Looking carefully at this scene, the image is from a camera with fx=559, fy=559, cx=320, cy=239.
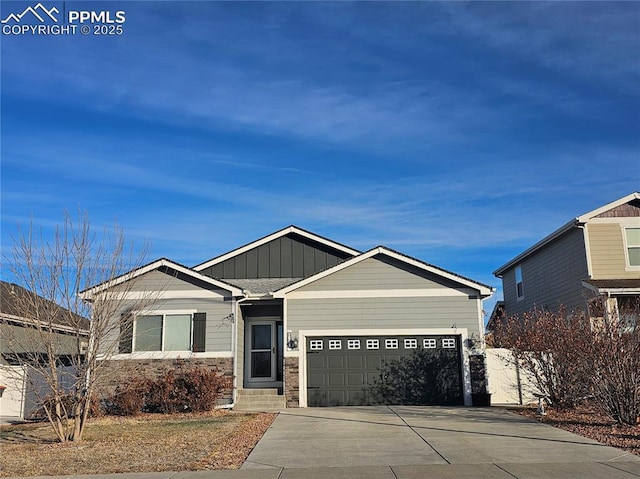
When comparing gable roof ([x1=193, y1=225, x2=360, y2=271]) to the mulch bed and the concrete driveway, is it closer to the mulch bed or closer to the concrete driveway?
the concrete driveway

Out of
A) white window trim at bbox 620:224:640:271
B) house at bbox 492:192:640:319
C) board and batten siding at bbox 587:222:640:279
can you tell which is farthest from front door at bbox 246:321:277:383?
white window trim at bbox 620:224:640:271

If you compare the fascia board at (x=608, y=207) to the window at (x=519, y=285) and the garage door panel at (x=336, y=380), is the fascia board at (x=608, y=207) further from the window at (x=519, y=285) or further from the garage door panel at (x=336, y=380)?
the garage door panel at (x=336, y=380)

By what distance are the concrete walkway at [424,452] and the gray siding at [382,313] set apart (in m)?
3.57

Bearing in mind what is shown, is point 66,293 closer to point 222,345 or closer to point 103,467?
point 103,467

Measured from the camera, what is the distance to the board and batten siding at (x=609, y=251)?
18125 mm

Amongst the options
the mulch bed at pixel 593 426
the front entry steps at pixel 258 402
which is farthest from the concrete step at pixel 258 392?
the mulch bed at pixel 593 426

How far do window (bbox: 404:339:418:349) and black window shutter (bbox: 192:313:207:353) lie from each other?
19.3 ft

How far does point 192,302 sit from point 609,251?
13470 millimetres

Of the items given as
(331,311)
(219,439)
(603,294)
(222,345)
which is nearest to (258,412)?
(222,345)

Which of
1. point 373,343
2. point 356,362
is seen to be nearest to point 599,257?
point 373,343

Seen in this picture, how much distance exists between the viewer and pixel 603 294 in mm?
16656

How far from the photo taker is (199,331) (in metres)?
16.3

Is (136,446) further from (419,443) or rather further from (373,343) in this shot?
(373,343)

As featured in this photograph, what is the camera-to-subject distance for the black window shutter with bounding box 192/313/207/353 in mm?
16188
